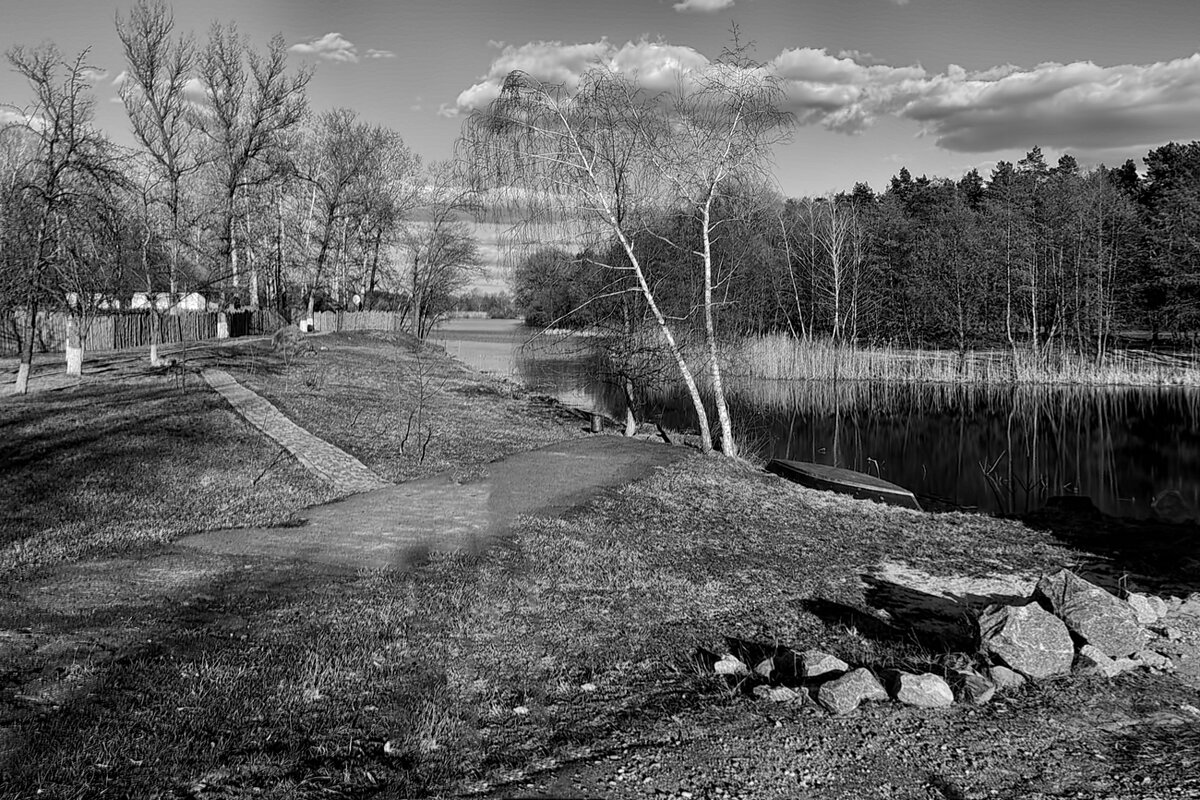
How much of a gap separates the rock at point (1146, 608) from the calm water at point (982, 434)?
10.2 meters

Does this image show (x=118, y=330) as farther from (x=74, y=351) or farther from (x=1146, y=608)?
(x=1146, y=608)

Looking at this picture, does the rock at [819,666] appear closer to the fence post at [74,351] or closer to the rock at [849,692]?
the rock at [849,692]

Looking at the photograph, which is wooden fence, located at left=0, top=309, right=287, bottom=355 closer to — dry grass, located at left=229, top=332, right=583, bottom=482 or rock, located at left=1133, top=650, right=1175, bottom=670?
dry grass, located at left=229, top=332, right=583, bottom=482

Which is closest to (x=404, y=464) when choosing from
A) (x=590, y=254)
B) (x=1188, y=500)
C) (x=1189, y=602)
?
(x=590, y=254)

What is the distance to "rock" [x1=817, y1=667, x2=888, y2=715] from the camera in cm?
543

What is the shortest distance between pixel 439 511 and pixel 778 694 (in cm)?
656

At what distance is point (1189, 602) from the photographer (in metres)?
8.02

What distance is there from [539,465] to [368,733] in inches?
391

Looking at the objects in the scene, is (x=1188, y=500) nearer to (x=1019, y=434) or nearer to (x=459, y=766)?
(x=1019, y=434)

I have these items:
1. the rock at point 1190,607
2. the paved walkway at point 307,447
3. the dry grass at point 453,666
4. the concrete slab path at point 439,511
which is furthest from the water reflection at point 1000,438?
the paved walkway at point 307,447

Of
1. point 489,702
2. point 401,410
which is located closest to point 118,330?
point 401,410

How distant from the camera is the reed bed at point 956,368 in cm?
3741

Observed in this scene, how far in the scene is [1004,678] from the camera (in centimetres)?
608

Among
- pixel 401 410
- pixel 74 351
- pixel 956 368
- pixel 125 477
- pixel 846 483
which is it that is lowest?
pixel 846 483
